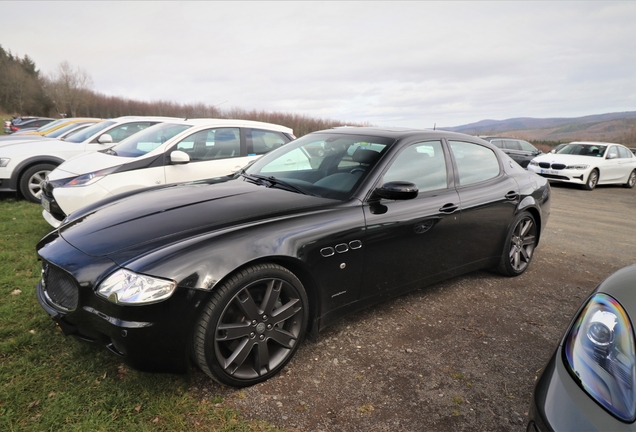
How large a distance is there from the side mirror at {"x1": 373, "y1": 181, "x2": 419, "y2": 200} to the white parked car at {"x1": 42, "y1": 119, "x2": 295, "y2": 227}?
3221 millimetres

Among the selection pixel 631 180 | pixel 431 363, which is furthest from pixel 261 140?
pixel 631 180

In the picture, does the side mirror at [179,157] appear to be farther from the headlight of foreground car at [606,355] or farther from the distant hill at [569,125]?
the distant hill at [569,125]

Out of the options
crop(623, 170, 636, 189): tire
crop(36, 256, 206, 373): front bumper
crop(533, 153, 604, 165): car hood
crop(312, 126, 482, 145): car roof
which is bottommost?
crop(623, 170, 636, 189): tire

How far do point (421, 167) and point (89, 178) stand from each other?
4135 millimetres

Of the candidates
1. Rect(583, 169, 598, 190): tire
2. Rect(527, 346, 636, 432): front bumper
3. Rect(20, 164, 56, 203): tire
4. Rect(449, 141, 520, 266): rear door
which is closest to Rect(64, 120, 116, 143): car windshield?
Rect(20, 164, 56, 203): tire

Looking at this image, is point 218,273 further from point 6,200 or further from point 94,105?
point 94,105

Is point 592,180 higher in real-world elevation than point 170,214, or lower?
lower

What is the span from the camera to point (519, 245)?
4.37m

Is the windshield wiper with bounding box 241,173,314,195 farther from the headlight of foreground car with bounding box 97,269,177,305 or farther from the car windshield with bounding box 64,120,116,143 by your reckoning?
the car windshield with bounding box 64,120,116,143

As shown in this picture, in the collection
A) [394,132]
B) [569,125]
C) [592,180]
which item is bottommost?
[592,180]

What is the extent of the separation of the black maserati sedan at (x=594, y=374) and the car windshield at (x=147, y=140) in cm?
549

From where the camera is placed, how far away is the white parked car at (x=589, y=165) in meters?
12.9

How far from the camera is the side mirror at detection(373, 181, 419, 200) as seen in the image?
9.29 ft

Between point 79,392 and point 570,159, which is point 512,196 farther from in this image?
point 570,159
